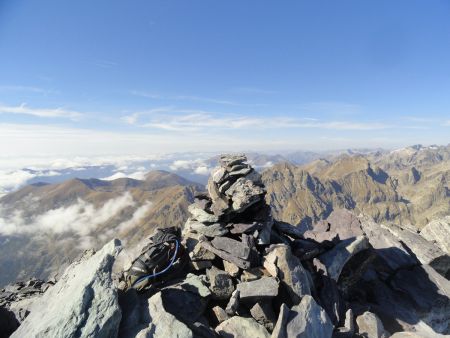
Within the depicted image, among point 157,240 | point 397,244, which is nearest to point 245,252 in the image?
point 157,240

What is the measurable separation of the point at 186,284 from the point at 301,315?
224 inches

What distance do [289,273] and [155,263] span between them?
6.93 m

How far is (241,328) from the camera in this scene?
13.0m

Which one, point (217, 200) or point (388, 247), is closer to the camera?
point (217, 200)

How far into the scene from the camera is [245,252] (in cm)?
1565

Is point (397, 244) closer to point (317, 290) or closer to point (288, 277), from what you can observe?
point (317, 290)

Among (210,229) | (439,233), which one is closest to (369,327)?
(210,229)

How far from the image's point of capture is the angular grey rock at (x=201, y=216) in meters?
18.2

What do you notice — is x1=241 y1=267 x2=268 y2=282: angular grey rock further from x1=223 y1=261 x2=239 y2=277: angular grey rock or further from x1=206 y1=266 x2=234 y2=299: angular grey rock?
x1=206 y1=266 x2=234 y2=299: angular grey rock

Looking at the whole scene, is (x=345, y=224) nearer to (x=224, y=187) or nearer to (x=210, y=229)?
(x=224, y=187)

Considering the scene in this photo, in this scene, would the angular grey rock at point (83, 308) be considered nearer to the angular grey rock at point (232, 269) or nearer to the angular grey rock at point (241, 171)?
the angular grey rock at point (232, 269)

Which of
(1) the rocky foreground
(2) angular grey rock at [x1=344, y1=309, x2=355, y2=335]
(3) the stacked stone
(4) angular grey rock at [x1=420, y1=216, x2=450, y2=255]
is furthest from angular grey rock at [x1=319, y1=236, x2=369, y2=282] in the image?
(4) angular grey rock at [x1=420, y1=216, x2=450, y2=255]

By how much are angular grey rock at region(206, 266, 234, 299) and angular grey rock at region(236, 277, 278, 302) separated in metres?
0.63

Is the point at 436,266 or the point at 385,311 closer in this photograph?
the point at 385,311
